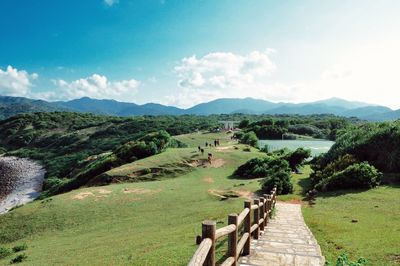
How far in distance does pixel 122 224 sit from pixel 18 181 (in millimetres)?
71354

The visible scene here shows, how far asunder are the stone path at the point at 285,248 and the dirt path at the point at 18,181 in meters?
53.5

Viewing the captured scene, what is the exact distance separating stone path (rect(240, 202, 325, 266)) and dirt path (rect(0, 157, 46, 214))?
53474 millimetres

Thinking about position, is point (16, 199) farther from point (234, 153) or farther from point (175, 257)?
point (175, 257)

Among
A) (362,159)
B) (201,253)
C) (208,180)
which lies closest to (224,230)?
(201,253)

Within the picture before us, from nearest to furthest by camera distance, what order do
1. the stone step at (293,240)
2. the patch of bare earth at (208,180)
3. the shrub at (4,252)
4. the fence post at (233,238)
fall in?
the fence post at (233,238) < the stone step at (293,240) < the shrub at (4,252) < the patch of bare earth at (208,180)

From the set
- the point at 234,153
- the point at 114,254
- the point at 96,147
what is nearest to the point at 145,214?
the point at 114,254

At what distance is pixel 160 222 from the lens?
24.6 m

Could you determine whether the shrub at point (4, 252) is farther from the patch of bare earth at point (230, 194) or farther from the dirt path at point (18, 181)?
the dirt path at point (18, 181)

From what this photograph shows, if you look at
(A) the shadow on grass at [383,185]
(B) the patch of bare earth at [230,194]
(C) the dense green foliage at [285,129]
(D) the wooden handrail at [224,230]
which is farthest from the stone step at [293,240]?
(C) the dense green foliage at [285,129]

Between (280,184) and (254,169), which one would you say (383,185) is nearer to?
(280,184)

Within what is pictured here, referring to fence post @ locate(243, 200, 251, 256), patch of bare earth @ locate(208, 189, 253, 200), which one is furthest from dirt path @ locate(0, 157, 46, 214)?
fence post @ locate(243, 200, 251, 256)

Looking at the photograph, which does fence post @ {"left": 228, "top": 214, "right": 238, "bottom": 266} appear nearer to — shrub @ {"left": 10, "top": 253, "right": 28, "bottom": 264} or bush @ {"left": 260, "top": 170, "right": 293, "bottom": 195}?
shrub @ {"left": 10, "top": 253, "right": 28, "bottom": 264}

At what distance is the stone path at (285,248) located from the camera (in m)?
9.76

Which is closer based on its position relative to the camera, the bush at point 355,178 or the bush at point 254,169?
the bush at point 355,178
